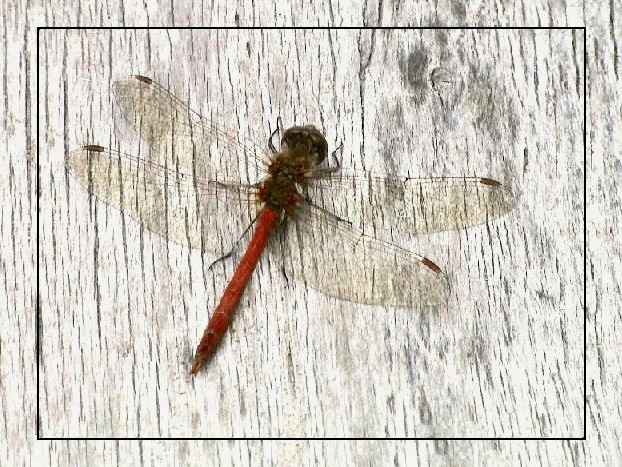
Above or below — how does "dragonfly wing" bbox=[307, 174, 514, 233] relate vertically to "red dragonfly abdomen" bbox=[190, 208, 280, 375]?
above

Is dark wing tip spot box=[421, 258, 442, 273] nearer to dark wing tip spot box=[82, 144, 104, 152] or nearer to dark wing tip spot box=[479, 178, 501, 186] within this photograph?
dark wing tip spot box=[479, 178, 501, 186]

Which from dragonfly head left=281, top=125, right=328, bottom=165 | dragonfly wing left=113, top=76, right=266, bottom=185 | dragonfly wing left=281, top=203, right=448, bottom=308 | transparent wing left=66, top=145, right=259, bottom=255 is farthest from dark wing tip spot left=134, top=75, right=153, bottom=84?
dragonfly wing left=281, top=203, right=448, bottom=308

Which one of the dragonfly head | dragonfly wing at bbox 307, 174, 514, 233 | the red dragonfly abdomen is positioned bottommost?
the red dragonfly abdomen

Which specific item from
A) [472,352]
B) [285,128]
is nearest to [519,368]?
[472,352]

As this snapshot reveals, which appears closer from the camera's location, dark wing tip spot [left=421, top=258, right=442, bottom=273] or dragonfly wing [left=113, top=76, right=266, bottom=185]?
dark wing tip spot [left=421, top=258, right=442, bottom=273]

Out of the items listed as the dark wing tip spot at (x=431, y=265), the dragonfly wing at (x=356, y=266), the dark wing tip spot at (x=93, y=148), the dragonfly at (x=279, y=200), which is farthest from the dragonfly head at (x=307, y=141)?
the dark wing tip spot at (x=93, y=148)

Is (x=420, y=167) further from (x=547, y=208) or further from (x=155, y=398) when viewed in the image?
(x=155, y=398)
